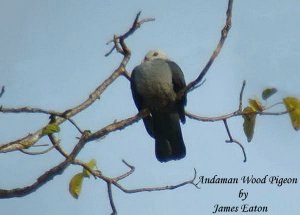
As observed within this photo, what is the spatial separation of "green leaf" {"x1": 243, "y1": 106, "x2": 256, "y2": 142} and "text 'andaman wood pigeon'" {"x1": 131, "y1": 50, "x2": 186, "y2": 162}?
134cm

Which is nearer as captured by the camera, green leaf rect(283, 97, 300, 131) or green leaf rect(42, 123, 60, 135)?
green leaf rect(42, 123, 60, 135)

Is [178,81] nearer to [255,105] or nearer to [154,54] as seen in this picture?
[154,54]

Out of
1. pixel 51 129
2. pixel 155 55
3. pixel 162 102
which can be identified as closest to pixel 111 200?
pixel 51 129

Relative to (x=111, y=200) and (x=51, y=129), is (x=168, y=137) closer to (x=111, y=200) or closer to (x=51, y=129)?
(x=111, y=200)

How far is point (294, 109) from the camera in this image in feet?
11.2

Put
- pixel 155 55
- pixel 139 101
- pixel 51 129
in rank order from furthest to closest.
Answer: pixel 155 55, pixel 139 101, pixel 51 129

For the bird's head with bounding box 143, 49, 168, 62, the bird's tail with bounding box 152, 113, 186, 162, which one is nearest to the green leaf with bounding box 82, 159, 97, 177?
the bird's tail with bounding box 152, 113, 186, 162

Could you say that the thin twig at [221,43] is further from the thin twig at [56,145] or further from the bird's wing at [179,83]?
the bird's wing at [179,83]

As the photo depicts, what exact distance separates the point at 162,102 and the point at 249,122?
148 centimetres

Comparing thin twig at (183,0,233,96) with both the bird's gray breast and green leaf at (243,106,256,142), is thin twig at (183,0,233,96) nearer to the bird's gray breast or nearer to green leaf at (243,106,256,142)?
green leaf at (243,106,256,142)

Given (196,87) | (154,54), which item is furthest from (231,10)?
(154,54)

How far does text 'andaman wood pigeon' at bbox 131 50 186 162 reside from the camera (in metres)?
4.90

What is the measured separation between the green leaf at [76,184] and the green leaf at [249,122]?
89cm

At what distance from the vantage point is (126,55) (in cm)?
361
